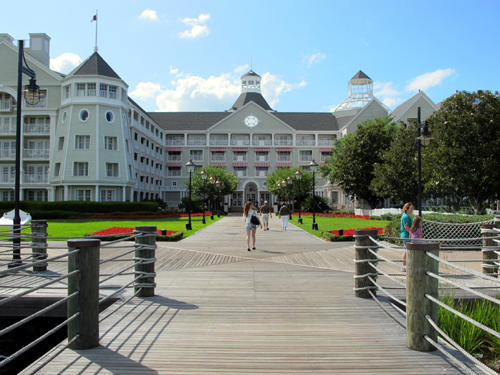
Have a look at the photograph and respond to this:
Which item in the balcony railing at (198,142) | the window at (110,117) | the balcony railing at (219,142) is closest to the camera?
the window at (110,117)

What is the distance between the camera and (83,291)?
464 centimetres

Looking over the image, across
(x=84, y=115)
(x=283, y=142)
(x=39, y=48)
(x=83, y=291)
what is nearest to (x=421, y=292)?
(x=83, y=291)

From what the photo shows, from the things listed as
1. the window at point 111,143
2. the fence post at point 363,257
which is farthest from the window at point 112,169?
the fence post at point 363,257

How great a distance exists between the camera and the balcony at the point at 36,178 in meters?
45.1

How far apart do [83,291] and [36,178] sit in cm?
4684

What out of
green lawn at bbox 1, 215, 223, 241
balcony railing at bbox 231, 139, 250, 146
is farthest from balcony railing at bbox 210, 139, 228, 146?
green lawn at bbox 1, 215, 223, 241

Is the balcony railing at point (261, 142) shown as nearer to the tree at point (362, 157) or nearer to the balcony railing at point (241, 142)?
the balcony railing at point (241, 142)

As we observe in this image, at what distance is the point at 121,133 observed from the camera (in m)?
43.2

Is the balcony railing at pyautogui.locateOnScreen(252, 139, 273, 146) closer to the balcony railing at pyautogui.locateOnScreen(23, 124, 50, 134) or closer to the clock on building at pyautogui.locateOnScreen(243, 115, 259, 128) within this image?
the clock on building at pyautogui.locateOnScreen(243, 115, 259, 128)

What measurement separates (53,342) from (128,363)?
432 centimetres

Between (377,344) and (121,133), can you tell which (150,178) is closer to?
(121,133)

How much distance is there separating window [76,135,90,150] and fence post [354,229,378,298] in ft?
133

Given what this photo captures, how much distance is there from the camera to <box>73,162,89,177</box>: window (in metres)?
41.8

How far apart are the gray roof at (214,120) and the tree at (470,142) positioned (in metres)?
42.1
